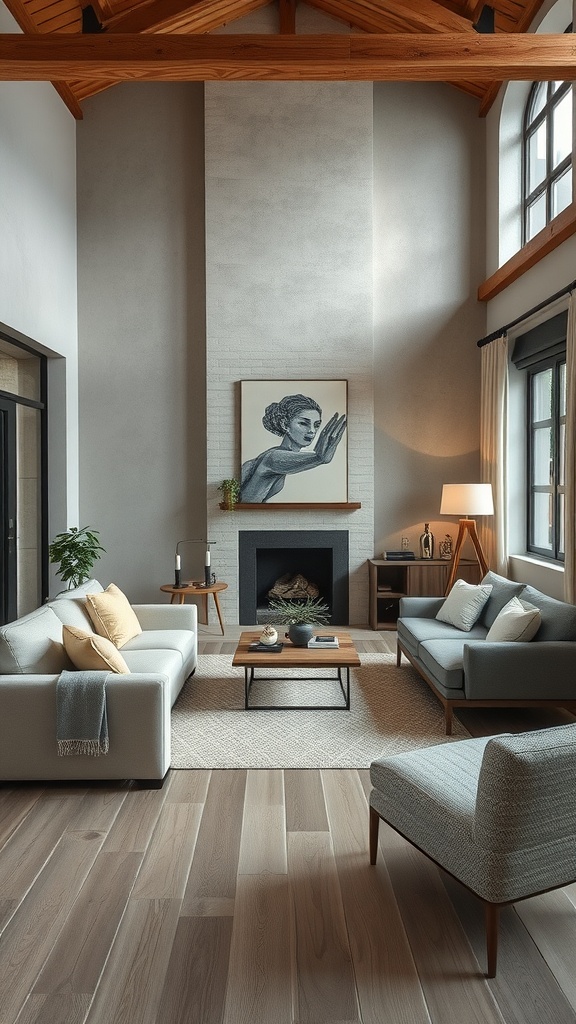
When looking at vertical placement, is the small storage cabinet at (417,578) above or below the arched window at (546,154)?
below

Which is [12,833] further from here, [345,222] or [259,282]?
[345,222]

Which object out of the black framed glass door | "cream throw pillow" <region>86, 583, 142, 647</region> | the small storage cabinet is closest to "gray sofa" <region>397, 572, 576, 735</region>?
"cream throw pillow" <region>86, 583, 142, 647</region>

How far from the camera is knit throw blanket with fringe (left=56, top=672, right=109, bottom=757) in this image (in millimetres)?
3512

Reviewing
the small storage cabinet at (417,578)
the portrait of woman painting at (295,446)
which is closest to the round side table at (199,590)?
the portrait of woman painting at (295,446)

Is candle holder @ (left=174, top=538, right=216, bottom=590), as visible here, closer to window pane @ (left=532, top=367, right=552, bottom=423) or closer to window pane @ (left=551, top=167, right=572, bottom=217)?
window pane @ (left=532, top=367, right=552, bottom=423)

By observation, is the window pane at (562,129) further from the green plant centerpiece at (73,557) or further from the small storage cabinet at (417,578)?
the green plant centerpiece at (73,557)

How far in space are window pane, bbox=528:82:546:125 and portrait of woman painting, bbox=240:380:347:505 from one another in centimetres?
298

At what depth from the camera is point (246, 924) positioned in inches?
96.9

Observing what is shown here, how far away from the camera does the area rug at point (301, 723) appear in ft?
13.2

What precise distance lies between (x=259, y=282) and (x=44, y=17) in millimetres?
2868

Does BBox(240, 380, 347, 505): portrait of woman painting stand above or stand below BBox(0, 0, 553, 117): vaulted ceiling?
below

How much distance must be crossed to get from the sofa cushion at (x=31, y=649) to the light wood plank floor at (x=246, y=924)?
24.4 inches

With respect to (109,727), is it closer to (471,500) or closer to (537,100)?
(471,500)

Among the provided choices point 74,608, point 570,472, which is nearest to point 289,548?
point 570,472
